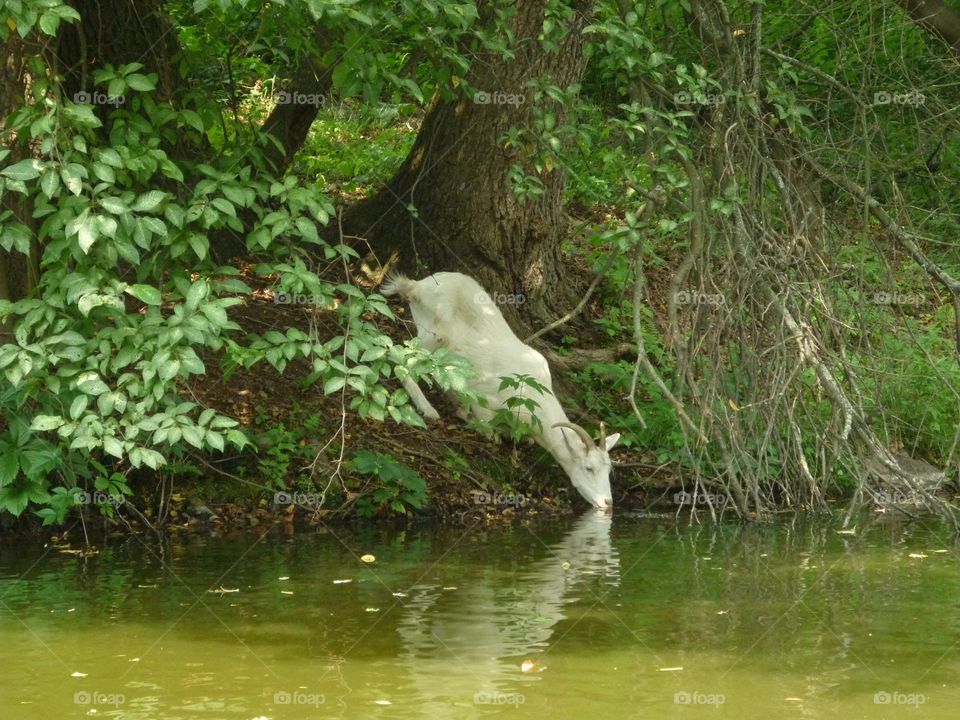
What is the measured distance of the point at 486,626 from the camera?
667 cm

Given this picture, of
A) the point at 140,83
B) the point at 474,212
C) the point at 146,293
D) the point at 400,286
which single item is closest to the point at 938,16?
the point at 474,212

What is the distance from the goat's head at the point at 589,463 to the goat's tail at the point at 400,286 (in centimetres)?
202

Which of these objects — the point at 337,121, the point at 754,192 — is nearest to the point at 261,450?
the point at 754,192

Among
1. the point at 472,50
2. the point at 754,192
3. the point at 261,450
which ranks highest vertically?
the point at 472,50

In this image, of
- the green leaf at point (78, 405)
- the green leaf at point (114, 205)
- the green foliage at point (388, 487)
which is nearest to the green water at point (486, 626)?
the green foliage at point (388, 487)

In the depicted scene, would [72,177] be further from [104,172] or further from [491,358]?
[491,358]

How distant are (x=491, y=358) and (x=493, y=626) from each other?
4.49m

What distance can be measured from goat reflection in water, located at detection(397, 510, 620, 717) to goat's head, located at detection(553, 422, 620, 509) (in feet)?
4.53

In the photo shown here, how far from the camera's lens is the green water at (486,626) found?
546cm

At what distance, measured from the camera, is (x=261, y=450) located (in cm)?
967

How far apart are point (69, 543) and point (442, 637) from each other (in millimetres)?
3403

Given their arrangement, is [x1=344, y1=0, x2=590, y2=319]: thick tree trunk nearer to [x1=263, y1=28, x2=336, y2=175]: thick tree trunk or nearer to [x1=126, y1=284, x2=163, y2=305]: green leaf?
[x1=263, y1=28, x2=336, y2=175]: thick tree trunk

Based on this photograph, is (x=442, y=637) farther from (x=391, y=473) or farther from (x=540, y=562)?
(x=391, y=473)

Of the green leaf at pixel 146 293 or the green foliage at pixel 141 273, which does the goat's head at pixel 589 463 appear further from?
the green leaf at pixel 146 293
